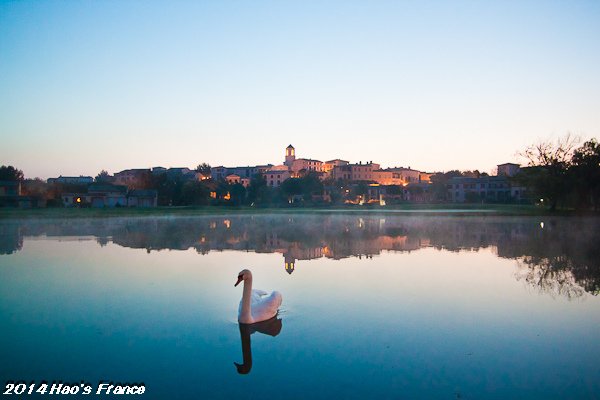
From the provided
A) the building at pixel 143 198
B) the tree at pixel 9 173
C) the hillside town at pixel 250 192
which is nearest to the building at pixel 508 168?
the hillside town at pixel 250 192

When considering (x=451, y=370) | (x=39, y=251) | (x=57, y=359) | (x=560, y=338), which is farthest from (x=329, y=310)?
(x=39, y=251)

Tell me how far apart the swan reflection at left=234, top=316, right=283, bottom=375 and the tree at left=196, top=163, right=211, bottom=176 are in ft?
452

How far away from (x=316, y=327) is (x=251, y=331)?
116cm

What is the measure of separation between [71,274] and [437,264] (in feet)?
38.0

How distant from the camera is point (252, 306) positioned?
28.7 feet

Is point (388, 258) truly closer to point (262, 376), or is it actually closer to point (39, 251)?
point (262, 376)

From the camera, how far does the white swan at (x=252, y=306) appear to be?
27.8 ft

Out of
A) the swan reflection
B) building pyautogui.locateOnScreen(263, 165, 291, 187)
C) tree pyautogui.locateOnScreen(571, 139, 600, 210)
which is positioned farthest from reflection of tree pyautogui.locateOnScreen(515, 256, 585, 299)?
building pyautogui.locateOnScreen(263, 165, 291, 187)

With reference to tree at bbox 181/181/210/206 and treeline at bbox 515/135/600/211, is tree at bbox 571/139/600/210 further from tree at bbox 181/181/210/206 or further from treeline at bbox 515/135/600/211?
tree at bbox 181/181/210/206

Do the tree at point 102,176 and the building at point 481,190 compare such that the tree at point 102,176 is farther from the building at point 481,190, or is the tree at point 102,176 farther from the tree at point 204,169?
the building at point 481,190

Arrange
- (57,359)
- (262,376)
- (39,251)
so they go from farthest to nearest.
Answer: (39,251)
(57,359)
(262,376)

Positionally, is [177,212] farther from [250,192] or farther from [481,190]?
[481,190]

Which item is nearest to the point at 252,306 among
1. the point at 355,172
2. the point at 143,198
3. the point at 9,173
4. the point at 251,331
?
the point at 251,331

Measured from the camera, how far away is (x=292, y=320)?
347 inches
